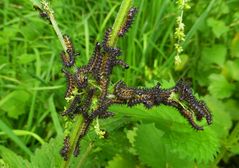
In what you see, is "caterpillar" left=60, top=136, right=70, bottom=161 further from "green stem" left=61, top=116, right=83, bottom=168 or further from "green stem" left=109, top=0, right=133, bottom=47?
"green stem" left=109, top=0, right=133, bottom=47

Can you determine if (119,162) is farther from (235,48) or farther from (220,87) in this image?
(235,48)

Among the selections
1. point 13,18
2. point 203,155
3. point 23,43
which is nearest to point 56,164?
point 203,155

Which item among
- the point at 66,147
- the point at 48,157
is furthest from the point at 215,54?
the point at 66,147

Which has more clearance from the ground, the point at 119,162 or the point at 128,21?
the point at 128,21

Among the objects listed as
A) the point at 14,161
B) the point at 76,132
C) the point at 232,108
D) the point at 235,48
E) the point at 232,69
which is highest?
the point at 235,48

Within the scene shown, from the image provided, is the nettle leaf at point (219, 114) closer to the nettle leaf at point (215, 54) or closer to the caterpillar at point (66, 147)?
the nettle leaf at point (215, 54)

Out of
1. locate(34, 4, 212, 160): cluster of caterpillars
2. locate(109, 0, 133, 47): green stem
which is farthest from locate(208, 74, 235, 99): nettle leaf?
locate(109, 0, 133, 47): green stem

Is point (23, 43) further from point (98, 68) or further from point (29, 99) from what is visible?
point (98, 68)
